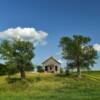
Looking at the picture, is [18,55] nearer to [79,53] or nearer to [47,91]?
[79,53]

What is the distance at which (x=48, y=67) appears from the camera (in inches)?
4272

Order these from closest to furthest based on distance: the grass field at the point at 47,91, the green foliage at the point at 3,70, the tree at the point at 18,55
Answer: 1. the grass field at the point at 47,91
2. the tree at the point at 18,55
3. the green foliage at the point at 3,70

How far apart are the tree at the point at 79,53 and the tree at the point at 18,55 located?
43.8 ft

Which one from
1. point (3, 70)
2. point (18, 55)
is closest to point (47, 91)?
point (18, 55)

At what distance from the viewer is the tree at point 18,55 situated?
271 feet

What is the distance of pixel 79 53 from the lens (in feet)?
307

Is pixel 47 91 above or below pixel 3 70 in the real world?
below

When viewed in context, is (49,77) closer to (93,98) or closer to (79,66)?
(79,66)

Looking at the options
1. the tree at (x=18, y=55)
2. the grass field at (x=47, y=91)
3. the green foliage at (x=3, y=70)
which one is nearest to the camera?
the grass field at (x=47, y=91)

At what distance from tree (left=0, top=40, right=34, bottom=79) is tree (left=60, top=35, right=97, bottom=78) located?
43.8 ft

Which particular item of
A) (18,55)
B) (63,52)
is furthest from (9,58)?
(63,52)

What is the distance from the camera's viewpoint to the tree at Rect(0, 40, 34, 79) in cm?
8275

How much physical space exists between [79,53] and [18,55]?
17246 mm

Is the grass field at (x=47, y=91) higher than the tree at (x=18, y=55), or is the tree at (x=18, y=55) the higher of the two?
the tree at (x=18, y=55)
